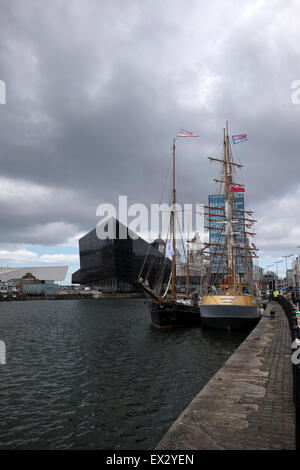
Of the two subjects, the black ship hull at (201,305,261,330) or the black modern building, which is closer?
the black ship hull at (201,305,261,330)

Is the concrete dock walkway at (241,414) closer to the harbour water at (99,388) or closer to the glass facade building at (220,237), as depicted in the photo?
the harbour water at (99,388)

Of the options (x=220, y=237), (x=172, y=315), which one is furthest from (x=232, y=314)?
(x=220, y=237)

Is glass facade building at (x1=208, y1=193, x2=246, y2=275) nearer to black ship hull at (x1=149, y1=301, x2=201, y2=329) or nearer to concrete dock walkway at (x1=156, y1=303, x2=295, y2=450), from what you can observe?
black ship hull at (x1=149, y1=301, x2=201, y2=329)

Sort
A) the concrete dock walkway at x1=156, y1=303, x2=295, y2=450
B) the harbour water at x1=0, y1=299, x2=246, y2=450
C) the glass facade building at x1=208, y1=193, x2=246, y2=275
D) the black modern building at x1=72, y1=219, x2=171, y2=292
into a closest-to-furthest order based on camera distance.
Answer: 1. the concrete dock walkway at x1=156, y1=303, x2=295, y2=450
2. the harbour water at x1=0, y1=299, x2=246, y2=450
3. the glass facade building at x1=208, y1=193, x2=246, y2=275
4. the black modern building at x1=72, y1=219, x2=171, y2=292

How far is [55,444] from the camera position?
8727mm

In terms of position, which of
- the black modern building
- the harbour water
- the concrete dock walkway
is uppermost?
the black modern building

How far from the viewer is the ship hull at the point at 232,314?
3067 centimetres

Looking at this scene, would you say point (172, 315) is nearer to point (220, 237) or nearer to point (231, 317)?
point (231, 317)

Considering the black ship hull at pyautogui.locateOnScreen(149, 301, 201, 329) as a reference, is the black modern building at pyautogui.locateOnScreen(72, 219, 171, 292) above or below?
above

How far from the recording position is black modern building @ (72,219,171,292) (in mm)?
156125

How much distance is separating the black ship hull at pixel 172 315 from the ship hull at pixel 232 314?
4.39m

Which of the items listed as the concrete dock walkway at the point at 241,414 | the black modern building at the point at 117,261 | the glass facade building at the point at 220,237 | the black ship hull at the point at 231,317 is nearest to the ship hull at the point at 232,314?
the black ship hull at the point at 231,317

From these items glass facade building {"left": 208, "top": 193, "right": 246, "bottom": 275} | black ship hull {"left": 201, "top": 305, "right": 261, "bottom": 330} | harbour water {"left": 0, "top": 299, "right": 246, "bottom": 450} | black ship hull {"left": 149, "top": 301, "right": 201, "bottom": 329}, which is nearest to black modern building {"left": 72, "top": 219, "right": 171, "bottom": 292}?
glass facade building {"left": 208, "top": 193, "right": 246, "bottom": 275}
